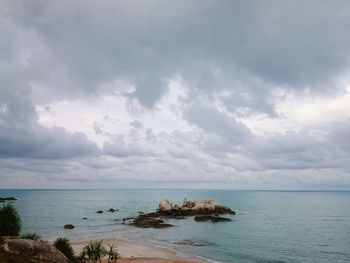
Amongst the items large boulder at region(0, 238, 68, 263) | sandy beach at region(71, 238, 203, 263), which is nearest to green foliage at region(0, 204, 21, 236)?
sandy beach at region(71, 238, 203, 263)

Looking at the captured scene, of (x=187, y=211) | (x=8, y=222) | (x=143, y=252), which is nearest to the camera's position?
(x=8, y=222)

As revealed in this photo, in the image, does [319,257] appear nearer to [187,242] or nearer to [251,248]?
[251,248]

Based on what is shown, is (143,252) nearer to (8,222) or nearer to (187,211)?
(8,222)

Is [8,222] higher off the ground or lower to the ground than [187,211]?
higher

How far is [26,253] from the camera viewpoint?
2170cm

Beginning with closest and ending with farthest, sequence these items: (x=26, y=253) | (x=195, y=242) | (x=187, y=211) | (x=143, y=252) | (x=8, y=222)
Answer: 1. (x=26, y=253)
2. (x=8, y=222)
3. (x=143, y=252)
4. (x=195, y=242)
5. (x=187, y=211)

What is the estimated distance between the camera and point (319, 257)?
50.2 m

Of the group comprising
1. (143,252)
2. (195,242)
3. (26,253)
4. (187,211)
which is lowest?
(195,242)

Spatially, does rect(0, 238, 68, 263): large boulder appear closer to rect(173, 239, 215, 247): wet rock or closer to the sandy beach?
the sandy beach

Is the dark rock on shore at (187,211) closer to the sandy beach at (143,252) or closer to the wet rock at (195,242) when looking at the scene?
the wet rock at (195,242)

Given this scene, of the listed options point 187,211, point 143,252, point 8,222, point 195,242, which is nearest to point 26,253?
point 8,222

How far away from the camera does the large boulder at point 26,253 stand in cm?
2137

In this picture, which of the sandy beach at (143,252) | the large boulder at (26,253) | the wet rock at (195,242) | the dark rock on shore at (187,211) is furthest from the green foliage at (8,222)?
the dark rock on shore at (187,211)

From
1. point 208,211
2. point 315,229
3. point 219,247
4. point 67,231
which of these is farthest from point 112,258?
point 208,211
